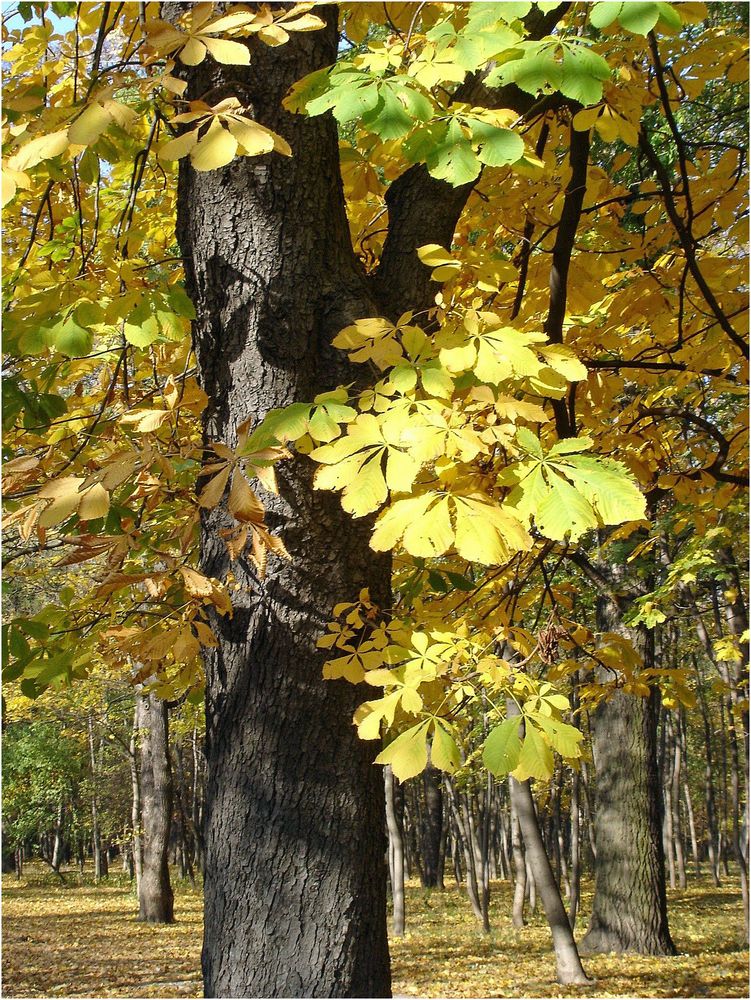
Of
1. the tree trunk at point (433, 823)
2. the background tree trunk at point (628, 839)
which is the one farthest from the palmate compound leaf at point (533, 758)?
the tree trunk at point (433, 823)

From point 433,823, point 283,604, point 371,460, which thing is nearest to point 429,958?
point 433,823

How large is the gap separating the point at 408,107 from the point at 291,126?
2.11ft

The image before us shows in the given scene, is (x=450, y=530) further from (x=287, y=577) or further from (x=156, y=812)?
(x=156, y=812)

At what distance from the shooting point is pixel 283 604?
77.9 inches

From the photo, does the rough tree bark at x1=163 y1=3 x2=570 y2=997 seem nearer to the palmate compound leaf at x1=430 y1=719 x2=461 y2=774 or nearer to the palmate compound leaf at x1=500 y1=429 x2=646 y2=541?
the palmate compound leaf at x1=430 y1=719 x2=461 y2=774

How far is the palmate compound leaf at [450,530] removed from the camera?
1.36 meters

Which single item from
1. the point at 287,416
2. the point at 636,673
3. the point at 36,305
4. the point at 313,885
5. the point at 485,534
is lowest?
the point at 313,885

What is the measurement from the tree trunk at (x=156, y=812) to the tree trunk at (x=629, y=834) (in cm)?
702

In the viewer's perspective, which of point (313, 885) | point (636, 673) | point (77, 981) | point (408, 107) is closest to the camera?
point (408, 107)

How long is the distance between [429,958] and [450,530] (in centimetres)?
1152

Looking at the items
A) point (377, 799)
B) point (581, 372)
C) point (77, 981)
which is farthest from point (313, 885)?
point (77, 981)

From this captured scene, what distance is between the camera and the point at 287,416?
1642 mm

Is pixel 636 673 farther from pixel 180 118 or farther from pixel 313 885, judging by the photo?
pixel 180 118

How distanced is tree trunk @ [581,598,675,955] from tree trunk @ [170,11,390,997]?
731cm
